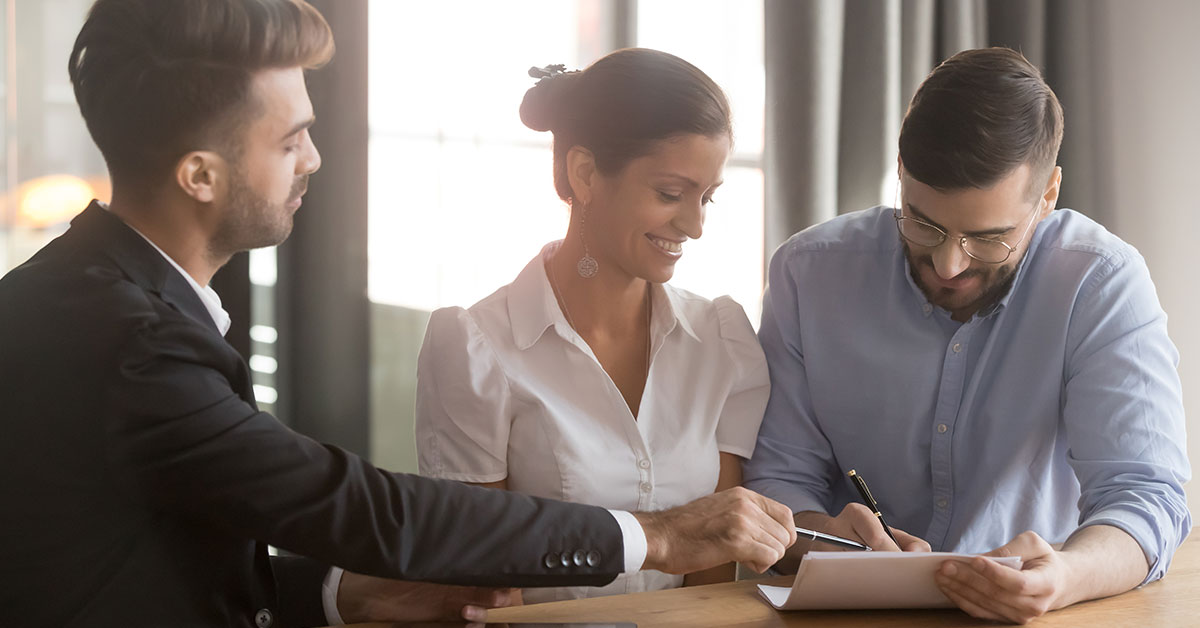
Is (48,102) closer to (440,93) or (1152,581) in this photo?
(440,93)

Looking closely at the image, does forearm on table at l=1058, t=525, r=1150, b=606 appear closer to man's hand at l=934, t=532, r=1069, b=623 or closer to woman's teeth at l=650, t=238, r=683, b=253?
man's hand at l=934, t=532, r=1069, b=623

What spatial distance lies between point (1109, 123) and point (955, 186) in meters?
1.72

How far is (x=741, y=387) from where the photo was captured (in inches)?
76.0

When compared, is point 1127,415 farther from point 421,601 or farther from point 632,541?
point 421,601

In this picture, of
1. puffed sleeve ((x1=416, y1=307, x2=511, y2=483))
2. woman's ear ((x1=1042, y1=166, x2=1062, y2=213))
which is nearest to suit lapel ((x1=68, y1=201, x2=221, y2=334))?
puffed sleeve ((x1=416, y1=307, x2=511, y2=483))

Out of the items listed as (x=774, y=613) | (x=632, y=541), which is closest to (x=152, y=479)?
(x=632, y=541)

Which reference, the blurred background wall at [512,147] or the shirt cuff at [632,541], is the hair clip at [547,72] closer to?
the blurred background wall at [512,147]

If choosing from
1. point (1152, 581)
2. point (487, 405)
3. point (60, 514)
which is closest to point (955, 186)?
point (1152, 581)

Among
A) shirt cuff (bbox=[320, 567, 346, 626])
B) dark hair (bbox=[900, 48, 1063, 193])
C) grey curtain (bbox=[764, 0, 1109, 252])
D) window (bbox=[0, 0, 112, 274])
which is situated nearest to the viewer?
shirt cuff (bbox=[320, 567, 346, 626])

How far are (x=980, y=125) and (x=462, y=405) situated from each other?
0.97 meters

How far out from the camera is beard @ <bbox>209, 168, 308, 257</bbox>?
4.25 feet

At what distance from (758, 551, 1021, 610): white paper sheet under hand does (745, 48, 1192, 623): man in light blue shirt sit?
0.47ft

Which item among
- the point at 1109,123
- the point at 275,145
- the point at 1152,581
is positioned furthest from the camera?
the point at 1109,123

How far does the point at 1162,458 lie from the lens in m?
1.60
